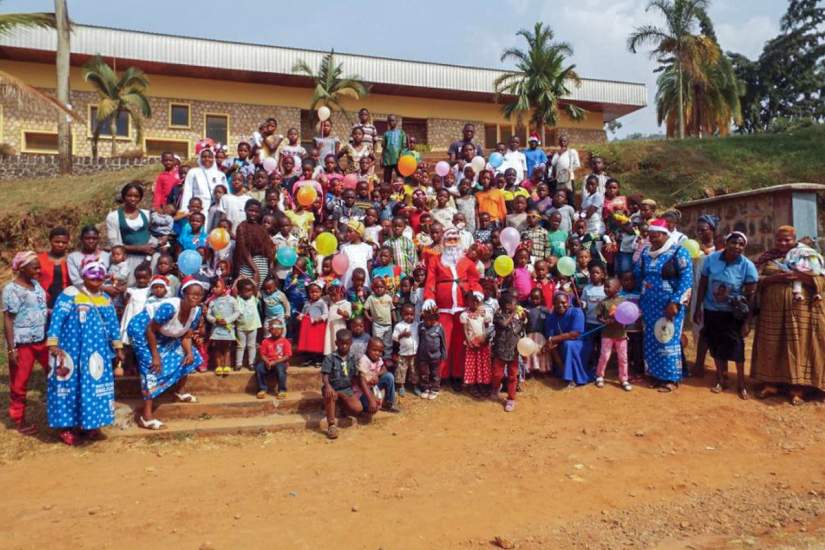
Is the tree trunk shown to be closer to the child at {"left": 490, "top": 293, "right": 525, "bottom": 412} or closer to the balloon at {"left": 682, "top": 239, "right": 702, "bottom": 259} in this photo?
the child at {"left": 490, "top": 293, "right": 525, "bottom": 412}

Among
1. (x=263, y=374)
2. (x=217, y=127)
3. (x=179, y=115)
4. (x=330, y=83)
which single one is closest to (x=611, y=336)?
(x=263, y=374)

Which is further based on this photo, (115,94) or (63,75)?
(115,94)

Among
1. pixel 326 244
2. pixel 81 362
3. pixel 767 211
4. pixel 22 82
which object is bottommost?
pixel 81 362

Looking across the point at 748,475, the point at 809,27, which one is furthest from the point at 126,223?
the point at 809,27

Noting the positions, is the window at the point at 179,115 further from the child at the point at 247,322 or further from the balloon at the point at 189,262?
the child at the point at 247,322

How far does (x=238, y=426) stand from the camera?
5.38 m

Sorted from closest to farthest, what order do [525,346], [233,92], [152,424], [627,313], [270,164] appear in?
[152,424] → [525,346] → [627,313] → [270,164] → [233,92]

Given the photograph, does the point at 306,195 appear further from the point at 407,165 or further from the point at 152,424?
the point at 152,424

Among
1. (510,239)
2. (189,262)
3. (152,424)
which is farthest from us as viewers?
(510,239)

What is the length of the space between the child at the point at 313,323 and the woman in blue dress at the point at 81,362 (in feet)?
6.05

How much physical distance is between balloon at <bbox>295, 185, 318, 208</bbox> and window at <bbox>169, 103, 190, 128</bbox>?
15.3 metres

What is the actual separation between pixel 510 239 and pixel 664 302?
180cm

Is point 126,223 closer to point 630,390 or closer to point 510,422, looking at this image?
point 510,422

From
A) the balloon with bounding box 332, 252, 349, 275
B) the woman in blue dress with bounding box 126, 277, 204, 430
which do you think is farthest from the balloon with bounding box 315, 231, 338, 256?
the woman in blue dress with bounding box 126, 277, 204, 430
